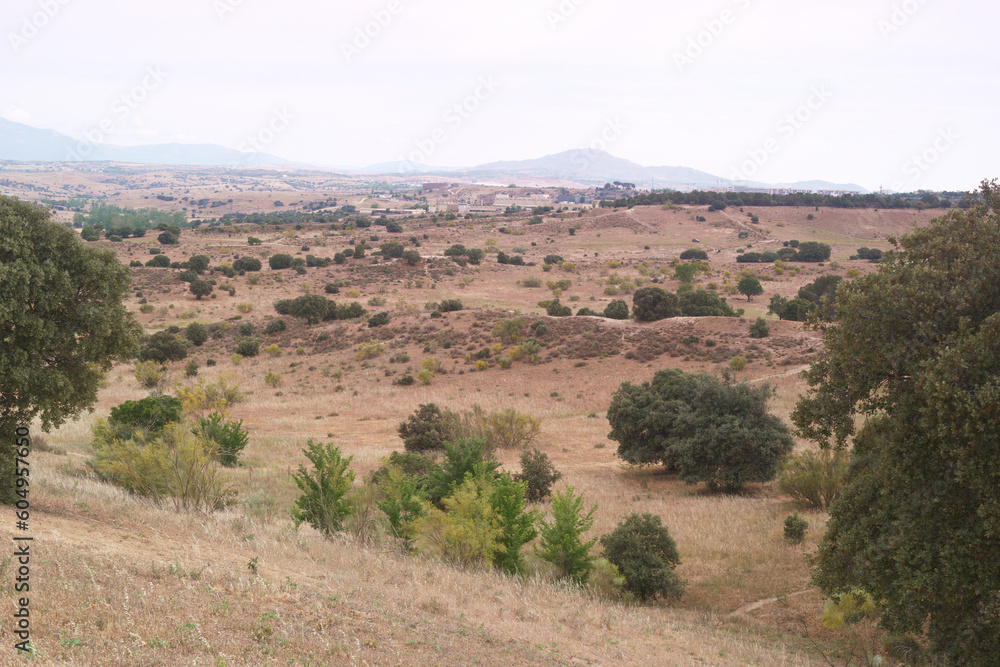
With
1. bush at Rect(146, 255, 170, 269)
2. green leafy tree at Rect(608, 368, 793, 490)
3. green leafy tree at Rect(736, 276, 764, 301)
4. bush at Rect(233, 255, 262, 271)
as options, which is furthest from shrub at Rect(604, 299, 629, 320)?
bush at Rect(146, 255, 170, 269)

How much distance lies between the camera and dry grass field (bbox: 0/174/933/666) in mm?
5891

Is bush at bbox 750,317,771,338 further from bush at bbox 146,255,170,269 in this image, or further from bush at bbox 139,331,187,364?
bush at bbox 146,255,170,269

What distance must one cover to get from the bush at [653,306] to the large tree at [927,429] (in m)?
31.3

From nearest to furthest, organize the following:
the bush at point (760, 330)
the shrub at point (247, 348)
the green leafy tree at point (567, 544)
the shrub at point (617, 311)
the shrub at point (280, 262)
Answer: the green leafy tree at point (567, 544) < the bush at point (760, 330) < the shrub at point (247, 348) < the shrub at point (617, 311) < the shrub at point (280, 262)

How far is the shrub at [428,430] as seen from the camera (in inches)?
849

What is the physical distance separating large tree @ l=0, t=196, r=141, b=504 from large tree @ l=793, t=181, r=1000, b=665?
10413mm

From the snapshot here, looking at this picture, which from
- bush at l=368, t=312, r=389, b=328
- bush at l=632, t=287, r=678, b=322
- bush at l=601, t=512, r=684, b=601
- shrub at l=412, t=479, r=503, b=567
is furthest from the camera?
bush at l=368, t=312, r=389, b=328

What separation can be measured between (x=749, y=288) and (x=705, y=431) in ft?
124

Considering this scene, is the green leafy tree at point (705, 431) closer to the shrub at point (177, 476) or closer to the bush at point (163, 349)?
the shrub at point (177, 476)

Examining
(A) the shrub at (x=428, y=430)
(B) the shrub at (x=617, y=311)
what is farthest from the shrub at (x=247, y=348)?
(B) the shrub at (x=617, y=311)

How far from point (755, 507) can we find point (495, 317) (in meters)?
28.2

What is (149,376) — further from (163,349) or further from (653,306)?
(653,306)

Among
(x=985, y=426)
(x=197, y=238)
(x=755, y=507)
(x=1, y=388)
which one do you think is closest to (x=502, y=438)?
(x=755, y=507)

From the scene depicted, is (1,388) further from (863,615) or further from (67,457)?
(863,615)
